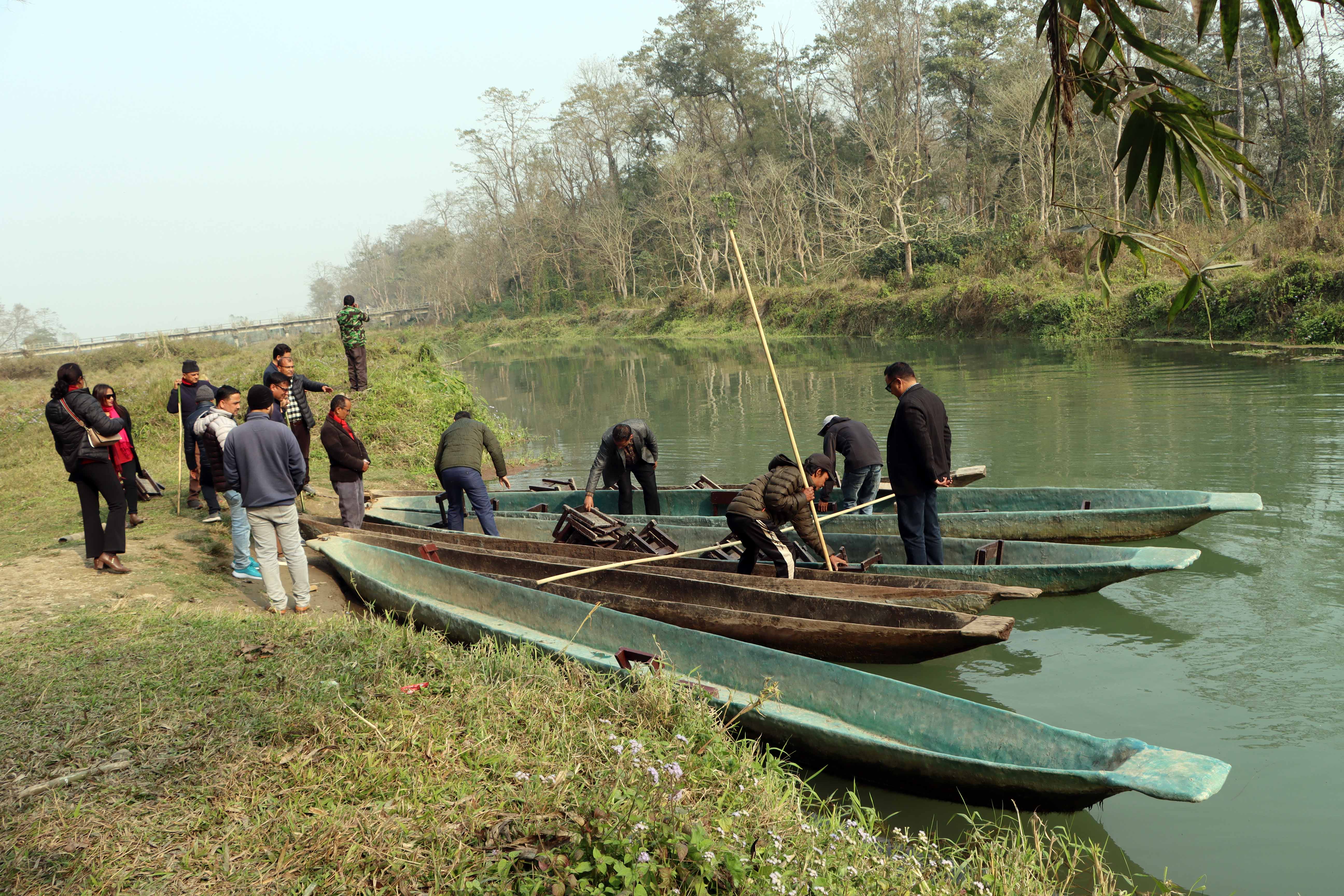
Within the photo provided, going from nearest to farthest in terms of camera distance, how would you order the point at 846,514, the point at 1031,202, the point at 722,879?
the point at 722,879, the point at 846,514, the point at 1031,202

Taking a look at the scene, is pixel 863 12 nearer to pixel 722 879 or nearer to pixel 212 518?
pixel 212 518

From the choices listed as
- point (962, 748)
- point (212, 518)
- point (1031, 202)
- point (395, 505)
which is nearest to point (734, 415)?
point (395, 505)

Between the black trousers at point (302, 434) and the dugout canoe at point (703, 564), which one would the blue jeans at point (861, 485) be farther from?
the black trousers at point (302, 434)

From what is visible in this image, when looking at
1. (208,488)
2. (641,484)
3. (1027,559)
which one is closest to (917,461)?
(1027,559)

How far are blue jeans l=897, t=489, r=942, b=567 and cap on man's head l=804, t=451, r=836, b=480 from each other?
617mm

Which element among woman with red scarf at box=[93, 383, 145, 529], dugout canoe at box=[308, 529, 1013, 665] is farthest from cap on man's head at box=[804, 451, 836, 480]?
woman with red scarf at box=[93, 383, 145, 529]

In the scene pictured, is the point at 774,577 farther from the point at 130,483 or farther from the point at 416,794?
the point at 130,483

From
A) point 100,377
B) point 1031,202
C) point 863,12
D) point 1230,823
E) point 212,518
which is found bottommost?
point 1230,823

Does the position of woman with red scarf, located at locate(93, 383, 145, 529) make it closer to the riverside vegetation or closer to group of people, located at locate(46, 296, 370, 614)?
group of people, located at locate(46, 296, 370, 614)

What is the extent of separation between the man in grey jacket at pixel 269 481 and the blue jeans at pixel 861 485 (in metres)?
5.04

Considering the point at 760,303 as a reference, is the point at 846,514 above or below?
below

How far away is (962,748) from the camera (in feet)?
14.0

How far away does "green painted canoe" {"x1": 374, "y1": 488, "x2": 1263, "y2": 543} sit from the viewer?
7656mm

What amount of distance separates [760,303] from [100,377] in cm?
2793
